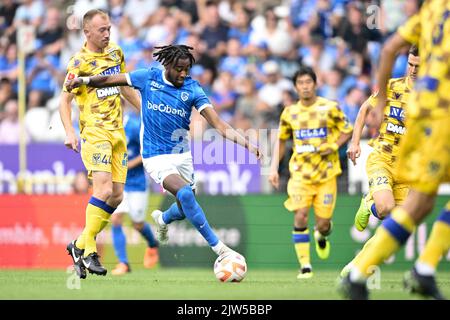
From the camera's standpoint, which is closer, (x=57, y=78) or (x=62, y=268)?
(x=62, y=268)

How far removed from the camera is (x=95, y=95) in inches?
418

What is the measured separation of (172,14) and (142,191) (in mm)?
5576

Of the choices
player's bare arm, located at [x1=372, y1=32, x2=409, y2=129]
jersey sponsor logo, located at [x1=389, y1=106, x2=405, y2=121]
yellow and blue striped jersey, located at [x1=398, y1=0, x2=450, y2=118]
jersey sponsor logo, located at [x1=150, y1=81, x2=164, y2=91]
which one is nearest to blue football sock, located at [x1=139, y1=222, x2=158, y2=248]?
jersey sponsor logo, located at [x1=150, y1=81, x2=164, y2=91]

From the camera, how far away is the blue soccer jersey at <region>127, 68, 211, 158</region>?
413 inches

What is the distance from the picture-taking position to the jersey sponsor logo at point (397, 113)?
10297 millimetres

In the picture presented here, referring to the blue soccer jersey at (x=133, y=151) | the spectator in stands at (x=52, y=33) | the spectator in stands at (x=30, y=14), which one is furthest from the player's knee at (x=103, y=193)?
the spectator in stands at (x=30, y=14)

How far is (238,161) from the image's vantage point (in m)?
15.1

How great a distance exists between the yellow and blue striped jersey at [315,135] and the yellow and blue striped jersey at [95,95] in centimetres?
319

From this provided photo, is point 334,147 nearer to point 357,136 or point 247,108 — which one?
point 357,136

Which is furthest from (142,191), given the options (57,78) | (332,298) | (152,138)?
(332,298)

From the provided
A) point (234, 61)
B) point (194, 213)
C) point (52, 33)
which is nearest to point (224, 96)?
point (234, 61)

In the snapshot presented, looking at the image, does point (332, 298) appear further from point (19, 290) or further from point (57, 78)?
point (57, 78)

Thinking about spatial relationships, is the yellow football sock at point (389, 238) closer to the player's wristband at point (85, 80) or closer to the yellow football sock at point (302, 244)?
the player's wristband at point (85, 80)

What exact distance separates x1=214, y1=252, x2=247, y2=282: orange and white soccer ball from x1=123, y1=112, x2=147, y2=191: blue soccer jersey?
459cm
